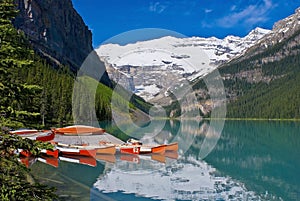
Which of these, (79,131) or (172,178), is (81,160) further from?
(172,178)

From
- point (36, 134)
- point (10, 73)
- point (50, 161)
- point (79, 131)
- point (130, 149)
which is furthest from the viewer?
point (79, 131)

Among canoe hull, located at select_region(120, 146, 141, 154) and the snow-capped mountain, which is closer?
the snow-capped mountain

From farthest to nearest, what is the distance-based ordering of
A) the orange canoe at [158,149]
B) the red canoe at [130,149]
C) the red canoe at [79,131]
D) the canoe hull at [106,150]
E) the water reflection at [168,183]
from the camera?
the red canoe at [79,131]
the orange canoe at [158,149]
the red canoe at [130,149]
the canoe hull at [106,150]
the water reflection at [168,183]

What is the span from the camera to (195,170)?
31797 millimetres

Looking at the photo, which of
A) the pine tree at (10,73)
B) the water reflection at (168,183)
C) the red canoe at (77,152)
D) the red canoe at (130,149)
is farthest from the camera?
the red canoe at (130,149)

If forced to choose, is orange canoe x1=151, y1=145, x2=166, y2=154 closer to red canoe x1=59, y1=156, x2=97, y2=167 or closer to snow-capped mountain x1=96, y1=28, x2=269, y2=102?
red canoe x1=59, y1=156, x2=97, y2=167

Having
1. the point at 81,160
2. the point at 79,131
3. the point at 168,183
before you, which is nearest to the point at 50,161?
the point at 81,160

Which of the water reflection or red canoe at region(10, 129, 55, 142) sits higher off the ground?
red canoe at region(10, 129, 55, 142)

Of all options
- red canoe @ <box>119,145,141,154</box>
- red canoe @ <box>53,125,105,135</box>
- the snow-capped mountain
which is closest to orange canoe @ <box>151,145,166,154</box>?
red canoe @ <box>119,145,141,154</box>

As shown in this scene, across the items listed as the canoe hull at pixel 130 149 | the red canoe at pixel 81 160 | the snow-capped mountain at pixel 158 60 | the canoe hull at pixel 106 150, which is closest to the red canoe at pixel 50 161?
the red canoe at pixel 81 160

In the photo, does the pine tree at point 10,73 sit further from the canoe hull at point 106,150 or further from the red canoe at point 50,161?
the canoe hull at point 106,150

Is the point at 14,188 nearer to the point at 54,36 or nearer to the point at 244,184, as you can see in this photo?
the point at 244,184

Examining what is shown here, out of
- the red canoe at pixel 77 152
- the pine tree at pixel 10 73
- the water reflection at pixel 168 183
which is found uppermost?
the pine tree at pixel 10 73

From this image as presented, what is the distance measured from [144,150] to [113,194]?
20538 millimetres
